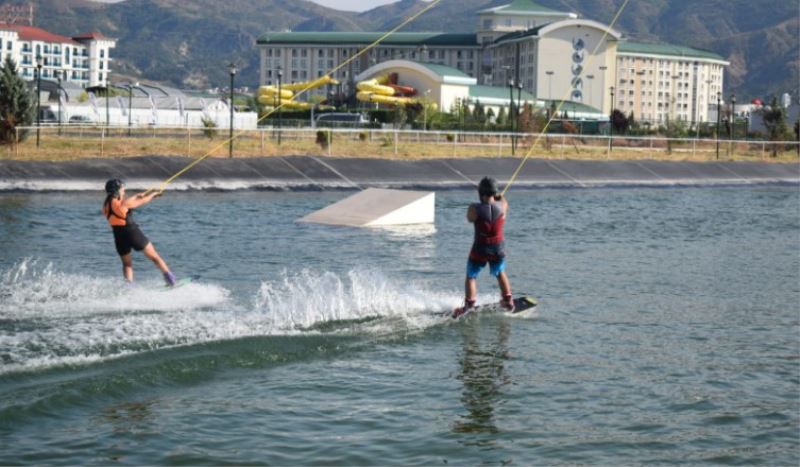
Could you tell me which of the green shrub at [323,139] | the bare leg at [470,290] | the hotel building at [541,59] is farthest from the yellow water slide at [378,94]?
the bare leg at [470,290]

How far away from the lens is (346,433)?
32.3 ft

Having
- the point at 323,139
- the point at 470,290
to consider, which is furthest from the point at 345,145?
the point at 470,290

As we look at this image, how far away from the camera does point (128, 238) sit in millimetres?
15727

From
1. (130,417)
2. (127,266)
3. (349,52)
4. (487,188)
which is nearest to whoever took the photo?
(130,417)

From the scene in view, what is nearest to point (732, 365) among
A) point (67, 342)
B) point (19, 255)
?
point (67, 342)

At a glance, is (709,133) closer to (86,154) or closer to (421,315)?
(86,154)

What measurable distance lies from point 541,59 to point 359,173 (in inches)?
3600

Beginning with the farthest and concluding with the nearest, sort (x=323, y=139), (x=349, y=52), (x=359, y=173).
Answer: (x=349, y=52)
(x=323, y=139)
(x=359, y=173)

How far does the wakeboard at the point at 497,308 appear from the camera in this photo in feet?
48.2

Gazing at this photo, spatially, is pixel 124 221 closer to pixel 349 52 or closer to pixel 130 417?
pixel 130 417

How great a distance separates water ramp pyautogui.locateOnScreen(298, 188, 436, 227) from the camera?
28.5 m

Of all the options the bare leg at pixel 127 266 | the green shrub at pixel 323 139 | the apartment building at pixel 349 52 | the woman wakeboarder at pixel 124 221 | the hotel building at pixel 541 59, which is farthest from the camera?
the apartment building at pixel 349 52

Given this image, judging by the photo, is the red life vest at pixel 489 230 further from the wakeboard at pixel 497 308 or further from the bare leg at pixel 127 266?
the bare leg at pixel 127 266

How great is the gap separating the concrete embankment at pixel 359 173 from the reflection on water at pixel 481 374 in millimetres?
24574
